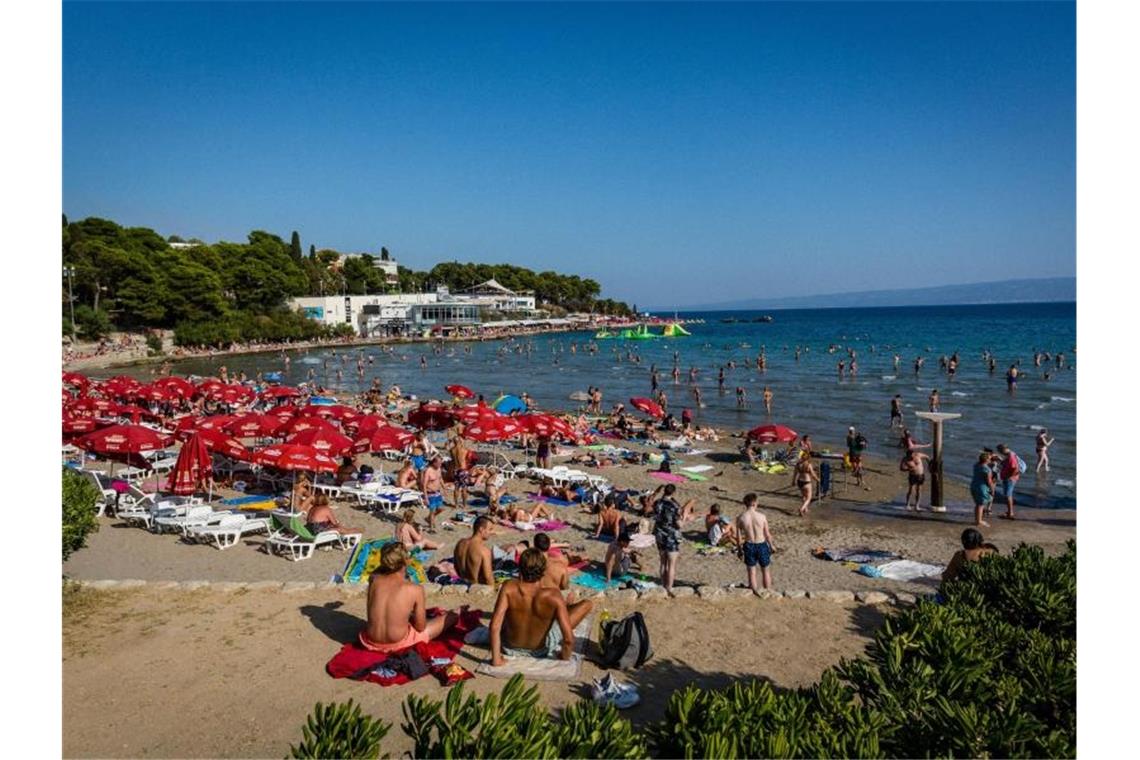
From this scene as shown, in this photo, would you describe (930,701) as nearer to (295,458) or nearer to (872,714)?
(872,714)

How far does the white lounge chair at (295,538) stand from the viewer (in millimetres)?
11398

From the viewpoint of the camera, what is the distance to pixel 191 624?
7676 millimetres

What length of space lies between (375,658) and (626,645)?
223 cm

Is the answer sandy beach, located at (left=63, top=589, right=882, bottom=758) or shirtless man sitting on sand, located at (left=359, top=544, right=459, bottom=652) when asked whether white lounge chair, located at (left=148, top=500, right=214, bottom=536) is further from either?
shirtless man sitting on sand, located at (left=359, top=544, right=459, bottom=652)

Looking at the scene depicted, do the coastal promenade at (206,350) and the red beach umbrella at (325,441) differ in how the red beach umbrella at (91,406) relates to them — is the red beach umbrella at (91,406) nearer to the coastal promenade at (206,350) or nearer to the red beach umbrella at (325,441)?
the red beach umbrella at (325,441)

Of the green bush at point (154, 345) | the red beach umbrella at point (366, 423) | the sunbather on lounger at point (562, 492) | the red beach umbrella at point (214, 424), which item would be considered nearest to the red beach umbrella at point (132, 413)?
the red beach umbrella at point (214, 424)

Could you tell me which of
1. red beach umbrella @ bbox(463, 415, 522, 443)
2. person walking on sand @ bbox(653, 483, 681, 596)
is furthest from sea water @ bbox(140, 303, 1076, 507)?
red beach umbrella @ bbox(463, 415, 522, 443)

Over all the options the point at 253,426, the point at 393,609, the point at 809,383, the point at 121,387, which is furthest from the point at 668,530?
the point at 809,383

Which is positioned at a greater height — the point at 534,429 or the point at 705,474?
the point at 534,429

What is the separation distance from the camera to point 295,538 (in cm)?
1146

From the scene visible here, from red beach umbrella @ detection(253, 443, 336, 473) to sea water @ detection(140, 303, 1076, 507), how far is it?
52.3 ft
